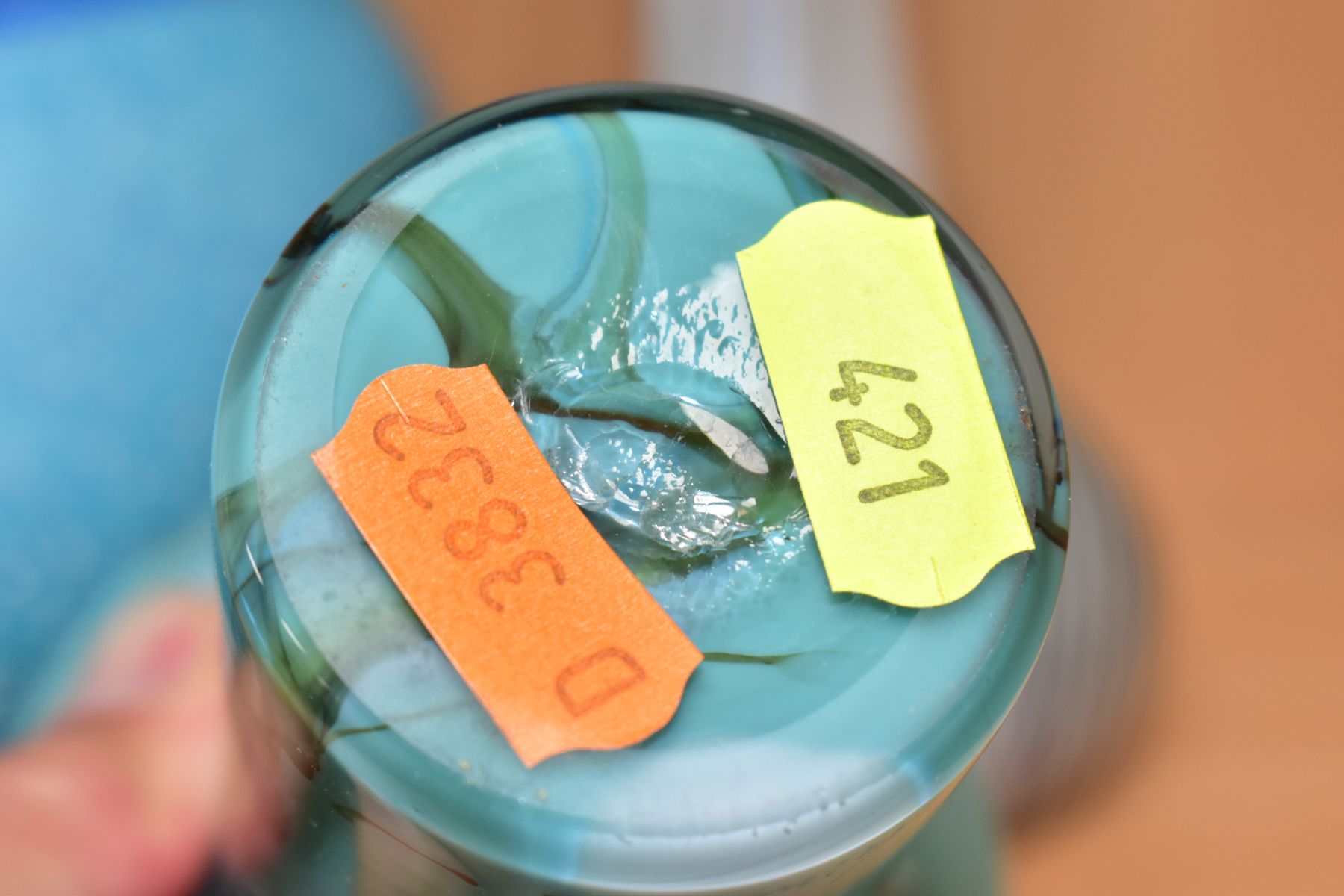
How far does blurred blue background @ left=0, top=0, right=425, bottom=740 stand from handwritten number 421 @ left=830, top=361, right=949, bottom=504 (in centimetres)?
25

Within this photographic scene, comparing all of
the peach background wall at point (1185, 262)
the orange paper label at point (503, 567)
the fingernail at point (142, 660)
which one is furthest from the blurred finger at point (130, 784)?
the peach background wall at point (1185, 262)

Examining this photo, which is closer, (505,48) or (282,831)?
(282,831)

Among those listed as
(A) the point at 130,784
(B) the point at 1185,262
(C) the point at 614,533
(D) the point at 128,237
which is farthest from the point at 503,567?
(B) the point at 1185,262

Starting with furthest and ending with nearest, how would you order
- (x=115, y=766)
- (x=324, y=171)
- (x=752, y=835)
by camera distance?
(x=324, y=171), (x=115, y=766), (x=752, y=835)

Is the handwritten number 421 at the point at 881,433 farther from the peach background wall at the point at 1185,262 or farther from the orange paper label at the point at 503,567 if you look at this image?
the peach background wall at the point at 1185,262

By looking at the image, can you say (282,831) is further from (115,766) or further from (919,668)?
(919,668)

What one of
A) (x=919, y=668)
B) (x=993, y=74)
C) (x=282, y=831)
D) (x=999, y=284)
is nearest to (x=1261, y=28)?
(x=993, y=74)

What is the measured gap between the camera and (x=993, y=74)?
601 millimetres

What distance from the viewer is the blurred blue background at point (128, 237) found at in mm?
435

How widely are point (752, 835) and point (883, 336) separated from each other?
141 mm

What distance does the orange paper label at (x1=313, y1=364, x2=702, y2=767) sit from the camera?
0.85 feet

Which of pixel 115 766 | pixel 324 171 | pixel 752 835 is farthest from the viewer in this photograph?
pixel 324 171

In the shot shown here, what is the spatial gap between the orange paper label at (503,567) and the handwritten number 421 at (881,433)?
0.07 meters

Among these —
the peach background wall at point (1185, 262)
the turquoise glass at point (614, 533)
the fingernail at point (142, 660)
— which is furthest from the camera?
the peach background wall at point (1185, 262)
